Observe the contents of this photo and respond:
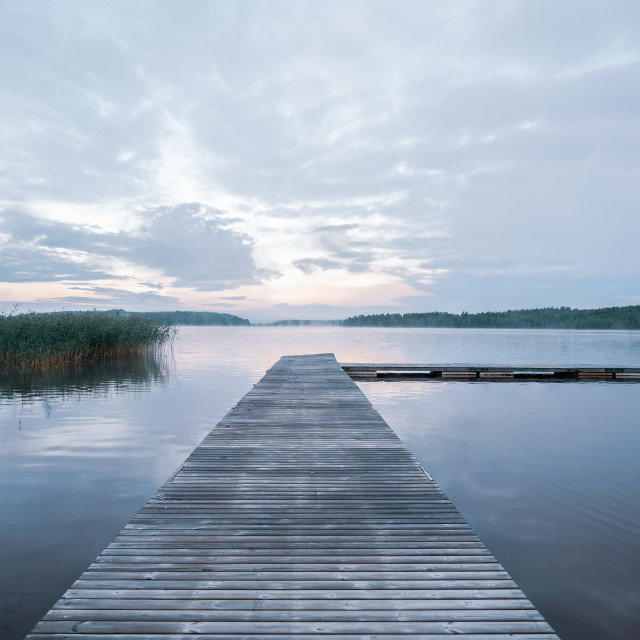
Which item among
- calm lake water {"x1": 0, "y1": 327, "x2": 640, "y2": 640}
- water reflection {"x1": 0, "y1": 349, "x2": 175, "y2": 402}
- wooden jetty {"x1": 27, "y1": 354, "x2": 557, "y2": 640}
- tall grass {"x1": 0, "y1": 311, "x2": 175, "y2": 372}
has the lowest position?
calm lake water {"x1": 0, "y1": 327, "x2": 640, "y2": 640}

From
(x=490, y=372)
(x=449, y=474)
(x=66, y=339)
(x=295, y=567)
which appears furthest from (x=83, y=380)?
(x=490, y=372)

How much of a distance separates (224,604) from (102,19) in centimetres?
1831

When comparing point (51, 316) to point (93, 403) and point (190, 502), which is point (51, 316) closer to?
point (93, 403)

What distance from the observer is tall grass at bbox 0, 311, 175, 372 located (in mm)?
15305

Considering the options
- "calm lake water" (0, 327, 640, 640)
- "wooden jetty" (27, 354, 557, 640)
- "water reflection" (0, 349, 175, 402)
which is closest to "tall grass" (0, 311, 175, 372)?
"water reflection" (0, 349, 175, 402)

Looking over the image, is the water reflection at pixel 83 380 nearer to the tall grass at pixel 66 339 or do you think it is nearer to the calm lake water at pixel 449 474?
the calm lake water at pixel 449 474

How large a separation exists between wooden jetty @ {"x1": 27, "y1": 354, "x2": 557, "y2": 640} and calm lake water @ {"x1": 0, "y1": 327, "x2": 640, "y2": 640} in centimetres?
107

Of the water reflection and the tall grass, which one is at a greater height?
the tall grass

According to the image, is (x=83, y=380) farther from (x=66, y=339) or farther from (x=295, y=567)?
(x=295, y=567)

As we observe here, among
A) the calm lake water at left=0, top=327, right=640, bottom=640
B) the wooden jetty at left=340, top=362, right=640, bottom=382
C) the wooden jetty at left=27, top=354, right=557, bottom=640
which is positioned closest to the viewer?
the wooden jetty at left=27, top=354, right=557, bottom=640

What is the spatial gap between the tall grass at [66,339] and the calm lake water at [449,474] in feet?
4.07

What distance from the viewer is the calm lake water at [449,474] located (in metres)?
3.66

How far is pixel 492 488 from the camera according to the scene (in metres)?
6.15

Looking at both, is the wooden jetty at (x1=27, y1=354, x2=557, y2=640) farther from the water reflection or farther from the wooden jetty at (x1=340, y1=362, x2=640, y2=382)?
the wooden jetty at (x1=340, y1=362, x2=640, y2=382)
